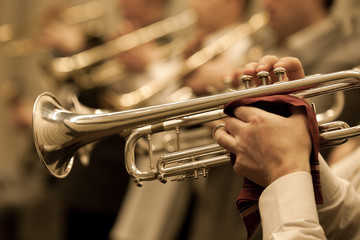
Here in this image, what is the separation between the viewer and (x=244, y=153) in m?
1.03

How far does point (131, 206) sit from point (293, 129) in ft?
5.22

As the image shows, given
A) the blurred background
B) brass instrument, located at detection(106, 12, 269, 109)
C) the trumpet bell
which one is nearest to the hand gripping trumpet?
the trumpet bell

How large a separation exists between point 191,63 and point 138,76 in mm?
695

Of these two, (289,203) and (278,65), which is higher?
(278,65)

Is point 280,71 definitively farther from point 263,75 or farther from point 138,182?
point 138,182

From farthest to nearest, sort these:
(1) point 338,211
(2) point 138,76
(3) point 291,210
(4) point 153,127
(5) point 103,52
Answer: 1. (5) point 103,52
2. (2) point 138,76
3. (4) point 153,127
4. (1) point 338,211
5. (3) point 291,210

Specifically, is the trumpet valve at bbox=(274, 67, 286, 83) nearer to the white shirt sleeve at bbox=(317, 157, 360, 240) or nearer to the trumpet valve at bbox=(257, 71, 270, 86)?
the trumpet valve at bbox=(257, 71, 270, 86)

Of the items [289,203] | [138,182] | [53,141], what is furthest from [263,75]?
[53,141]

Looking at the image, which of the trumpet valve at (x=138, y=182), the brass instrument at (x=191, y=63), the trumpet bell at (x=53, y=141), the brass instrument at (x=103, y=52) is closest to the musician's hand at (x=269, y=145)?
the trumpet valve at (x=138, y=182)

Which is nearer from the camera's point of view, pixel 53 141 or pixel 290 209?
pixel 290 209

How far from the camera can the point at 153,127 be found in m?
1.29

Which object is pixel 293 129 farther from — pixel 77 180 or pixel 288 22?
pixel 77 180

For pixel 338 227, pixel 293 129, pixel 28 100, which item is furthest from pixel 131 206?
pixel 28 100

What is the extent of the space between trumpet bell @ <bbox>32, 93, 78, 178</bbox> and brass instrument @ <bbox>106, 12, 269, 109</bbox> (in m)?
1.18
